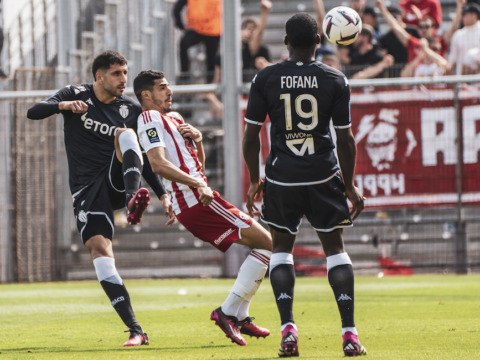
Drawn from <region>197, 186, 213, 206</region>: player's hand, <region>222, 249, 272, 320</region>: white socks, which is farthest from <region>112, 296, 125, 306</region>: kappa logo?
<region>197, 186, 213, 206</region>: player's hand

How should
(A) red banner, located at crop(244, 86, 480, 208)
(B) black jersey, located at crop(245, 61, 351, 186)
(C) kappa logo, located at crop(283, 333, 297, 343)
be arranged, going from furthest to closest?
(A) red banner, located at crop(244, 86, 480, 208), (B) black jersey, located at crop(245, 61, 351, 186), (C) kappa logo, located at crop(283, 333, 297, 343)

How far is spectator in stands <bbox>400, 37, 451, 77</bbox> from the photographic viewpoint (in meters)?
15.9

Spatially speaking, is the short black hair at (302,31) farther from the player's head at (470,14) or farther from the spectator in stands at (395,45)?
the player's head at (470,14)

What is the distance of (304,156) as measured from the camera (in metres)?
6.16

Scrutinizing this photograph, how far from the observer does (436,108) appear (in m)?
15.1

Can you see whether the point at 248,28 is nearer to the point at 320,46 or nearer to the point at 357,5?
the point at 320,46

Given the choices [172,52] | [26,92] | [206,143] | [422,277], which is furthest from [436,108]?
[26,92]

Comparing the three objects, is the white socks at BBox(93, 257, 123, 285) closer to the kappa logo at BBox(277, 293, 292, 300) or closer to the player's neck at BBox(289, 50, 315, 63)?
the kappa logo at BBox(277, 293, 292, 300)

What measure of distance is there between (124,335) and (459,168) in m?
8.50

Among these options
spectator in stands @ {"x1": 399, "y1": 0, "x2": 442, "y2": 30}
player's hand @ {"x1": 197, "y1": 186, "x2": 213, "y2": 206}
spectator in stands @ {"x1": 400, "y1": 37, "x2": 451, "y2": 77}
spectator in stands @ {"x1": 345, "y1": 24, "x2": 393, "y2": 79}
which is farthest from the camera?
spectator in stands @ {"x1": 399, "y1": 0, "x2": 442, "y2": 30}

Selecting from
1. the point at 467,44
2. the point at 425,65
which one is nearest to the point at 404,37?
the point at 425,65

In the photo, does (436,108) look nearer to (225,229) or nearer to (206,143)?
(206,143)

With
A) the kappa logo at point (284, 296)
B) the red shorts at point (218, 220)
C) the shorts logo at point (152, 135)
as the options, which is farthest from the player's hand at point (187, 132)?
the kappa logo at point (284, 296)

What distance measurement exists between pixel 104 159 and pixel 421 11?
11137 millimetres
